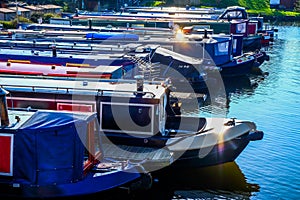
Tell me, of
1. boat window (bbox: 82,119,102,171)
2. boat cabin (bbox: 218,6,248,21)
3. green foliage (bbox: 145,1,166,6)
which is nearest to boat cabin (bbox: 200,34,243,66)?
boat cabin (bbox: 218,6,248,21)

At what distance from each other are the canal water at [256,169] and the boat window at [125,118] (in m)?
1.81

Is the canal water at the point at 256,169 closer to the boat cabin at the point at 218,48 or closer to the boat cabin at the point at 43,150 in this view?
the boat cabin at the point at 43,150

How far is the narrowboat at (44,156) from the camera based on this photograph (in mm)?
13609

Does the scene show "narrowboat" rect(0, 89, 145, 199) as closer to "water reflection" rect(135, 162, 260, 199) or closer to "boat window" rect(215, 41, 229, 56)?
"water reflection" rect(135, 162, 260, 199)

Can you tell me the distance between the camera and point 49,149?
13.7m

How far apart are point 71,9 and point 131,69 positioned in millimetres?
54048

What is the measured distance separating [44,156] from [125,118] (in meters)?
3.97

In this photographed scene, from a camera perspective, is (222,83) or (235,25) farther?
(235,25)

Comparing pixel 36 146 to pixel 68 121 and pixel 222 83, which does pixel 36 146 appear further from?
pixel 222 83

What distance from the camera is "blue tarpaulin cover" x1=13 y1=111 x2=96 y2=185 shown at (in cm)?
1358

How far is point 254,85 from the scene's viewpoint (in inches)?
1400

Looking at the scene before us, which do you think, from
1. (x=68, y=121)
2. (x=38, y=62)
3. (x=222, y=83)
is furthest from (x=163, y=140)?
(x=222, y=83)

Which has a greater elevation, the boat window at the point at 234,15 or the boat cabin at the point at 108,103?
the boat window at the point at 234,15

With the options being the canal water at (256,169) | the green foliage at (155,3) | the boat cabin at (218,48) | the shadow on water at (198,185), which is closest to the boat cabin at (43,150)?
the canal water at (256,169)
